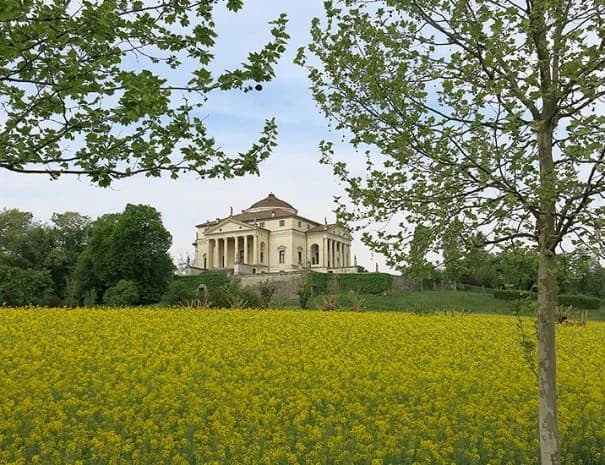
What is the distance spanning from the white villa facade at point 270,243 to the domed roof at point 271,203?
3.95m

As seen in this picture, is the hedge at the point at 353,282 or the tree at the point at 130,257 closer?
the tree at the point at 130,257

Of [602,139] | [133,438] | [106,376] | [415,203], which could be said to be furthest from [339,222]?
[106,376]

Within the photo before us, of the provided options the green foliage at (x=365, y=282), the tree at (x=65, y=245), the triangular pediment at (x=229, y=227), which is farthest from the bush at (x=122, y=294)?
the triangular pediment at (x=229, y=227)

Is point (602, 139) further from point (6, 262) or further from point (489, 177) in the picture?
point (6, 262)

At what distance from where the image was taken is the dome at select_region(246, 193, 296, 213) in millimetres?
93750

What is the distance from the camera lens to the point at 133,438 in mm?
7402

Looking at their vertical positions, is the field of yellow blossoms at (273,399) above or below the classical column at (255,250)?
below

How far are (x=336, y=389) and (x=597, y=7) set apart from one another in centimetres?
695

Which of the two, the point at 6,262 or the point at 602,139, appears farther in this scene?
the point at 6,262

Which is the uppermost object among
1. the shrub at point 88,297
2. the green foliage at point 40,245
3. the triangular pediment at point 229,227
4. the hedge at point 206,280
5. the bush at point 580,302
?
the triangular pediment at point 229,227

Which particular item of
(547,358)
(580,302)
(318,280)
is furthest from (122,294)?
(547,358)

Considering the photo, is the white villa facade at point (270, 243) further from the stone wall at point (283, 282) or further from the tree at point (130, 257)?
the tree at point (130, 257)

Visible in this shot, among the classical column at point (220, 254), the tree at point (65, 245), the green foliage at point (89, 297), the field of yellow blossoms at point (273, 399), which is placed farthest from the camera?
the classical column at point (220, 254)

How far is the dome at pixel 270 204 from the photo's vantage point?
9375 cm
